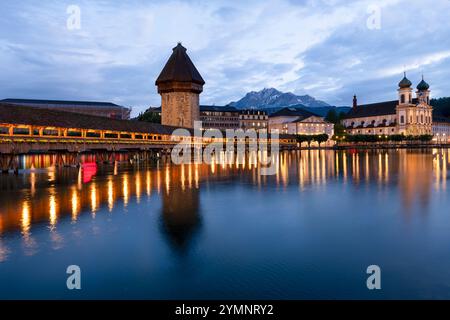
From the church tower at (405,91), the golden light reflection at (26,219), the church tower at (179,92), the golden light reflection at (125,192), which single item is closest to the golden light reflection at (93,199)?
the golden light reflection at (125,192)

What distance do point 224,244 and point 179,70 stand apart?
218ft

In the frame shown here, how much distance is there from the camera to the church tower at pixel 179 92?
72.4m

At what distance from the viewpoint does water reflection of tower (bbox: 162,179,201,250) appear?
1028 centimetres

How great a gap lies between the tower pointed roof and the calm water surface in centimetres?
5685

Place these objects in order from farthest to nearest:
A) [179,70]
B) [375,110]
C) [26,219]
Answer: [375,110]
[179,70]
[26,219]

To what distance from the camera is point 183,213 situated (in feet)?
44.7

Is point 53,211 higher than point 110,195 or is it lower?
lower

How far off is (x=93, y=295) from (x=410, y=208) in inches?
459

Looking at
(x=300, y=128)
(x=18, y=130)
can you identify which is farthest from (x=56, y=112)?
(x=300, y=128)

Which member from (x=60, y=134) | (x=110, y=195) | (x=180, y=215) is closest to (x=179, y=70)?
(x=60, y=134)

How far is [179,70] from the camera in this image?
7281cm

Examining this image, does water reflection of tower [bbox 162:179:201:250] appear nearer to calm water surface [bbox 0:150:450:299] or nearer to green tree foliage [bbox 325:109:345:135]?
calm water surface [bbox 0:150:450:299]

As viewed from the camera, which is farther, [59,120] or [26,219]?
[59,120]

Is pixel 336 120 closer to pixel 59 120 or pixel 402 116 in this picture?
pixel 402 116
